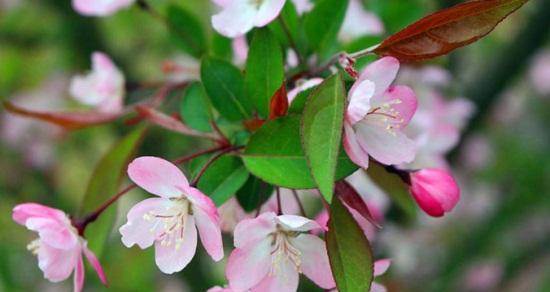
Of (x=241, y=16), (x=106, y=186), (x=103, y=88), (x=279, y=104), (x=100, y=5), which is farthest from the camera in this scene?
(x=103, y=88)

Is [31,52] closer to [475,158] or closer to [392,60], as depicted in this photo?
[475,158]

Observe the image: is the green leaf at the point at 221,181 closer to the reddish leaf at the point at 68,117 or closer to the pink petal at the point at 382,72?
the pink petal at the point at 382,72

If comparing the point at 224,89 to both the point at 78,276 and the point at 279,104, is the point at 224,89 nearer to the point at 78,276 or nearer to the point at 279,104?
the point at 279,104

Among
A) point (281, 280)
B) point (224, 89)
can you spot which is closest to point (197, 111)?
point (224, 89)

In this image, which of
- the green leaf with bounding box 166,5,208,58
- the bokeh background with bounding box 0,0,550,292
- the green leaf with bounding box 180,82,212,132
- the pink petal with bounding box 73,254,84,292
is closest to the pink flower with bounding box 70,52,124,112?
the green leaf with bounding box 166,5,208,58

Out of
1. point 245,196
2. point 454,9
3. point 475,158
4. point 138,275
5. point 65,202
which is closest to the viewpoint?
point 454,9

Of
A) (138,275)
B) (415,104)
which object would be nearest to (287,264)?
(415,104)

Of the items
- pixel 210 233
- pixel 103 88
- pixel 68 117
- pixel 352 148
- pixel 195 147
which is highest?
pixel 352 148
